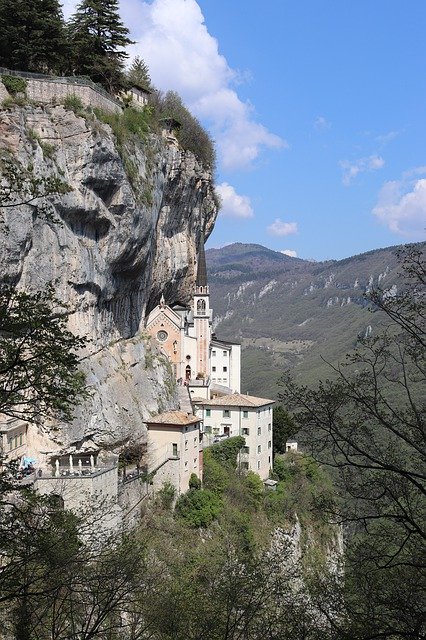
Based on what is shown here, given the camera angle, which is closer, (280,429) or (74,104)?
(74,104)

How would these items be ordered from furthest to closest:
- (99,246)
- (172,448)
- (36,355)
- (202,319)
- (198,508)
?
(202,319) < (172,448) < (198,508) < (99,246) < (36,355)

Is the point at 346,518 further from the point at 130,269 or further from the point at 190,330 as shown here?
the point at 190,330

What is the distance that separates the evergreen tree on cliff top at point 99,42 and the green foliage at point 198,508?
24284 mm

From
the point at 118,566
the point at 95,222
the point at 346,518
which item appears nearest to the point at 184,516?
the point at 95,222

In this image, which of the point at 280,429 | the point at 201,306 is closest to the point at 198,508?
the point at 280,429

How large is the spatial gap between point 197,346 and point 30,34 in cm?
2877

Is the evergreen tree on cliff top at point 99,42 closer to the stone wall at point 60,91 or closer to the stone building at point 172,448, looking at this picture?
the stone wall at point 60,91

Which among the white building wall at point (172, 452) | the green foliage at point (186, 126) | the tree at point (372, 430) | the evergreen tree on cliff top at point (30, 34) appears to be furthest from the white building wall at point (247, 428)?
the tree at point (372, 430)

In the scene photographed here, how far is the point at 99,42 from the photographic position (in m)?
43.2

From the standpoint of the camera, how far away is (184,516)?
37188mm

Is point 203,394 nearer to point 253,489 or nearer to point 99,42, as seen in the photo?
point 253,489

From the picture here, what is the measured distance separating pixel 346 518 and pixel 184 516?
87.2 ft

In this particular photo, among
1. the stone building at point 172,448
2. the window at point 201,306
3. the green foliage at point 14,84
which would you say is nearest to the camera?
the green foliage at point 14,84

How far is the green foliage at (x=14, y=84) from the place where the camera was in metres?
33.9
